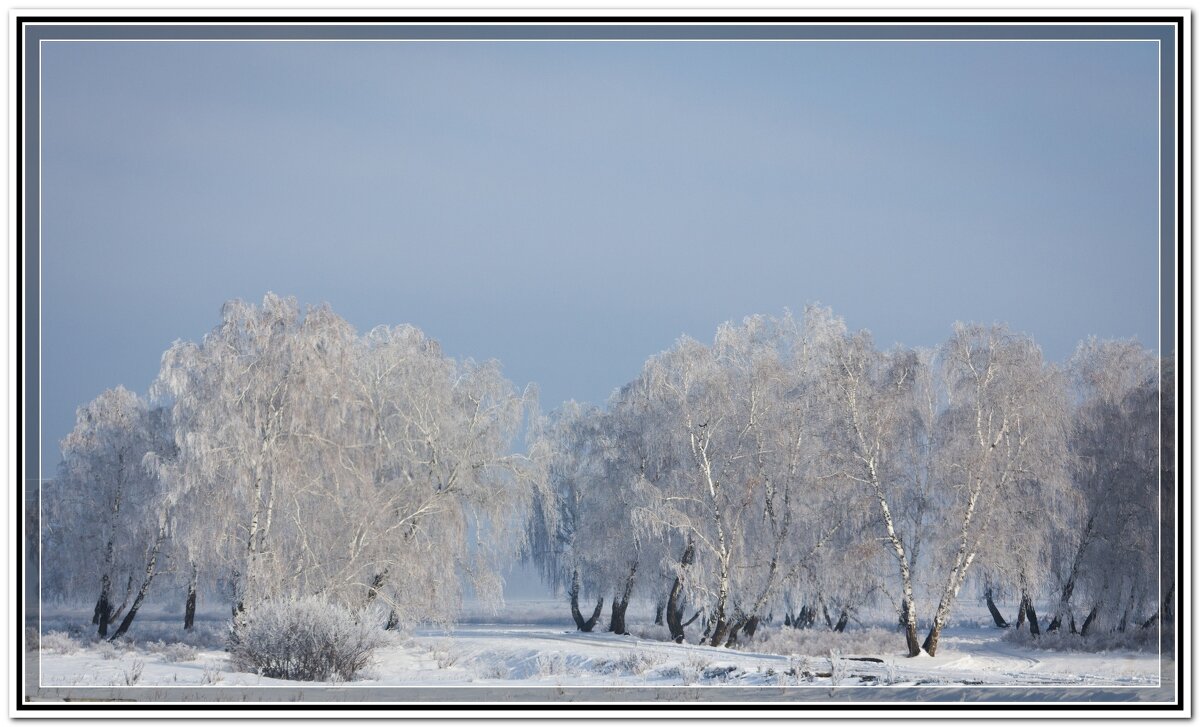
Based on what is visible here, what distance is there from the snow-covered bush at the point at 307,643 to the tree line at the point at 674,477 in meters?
2.33

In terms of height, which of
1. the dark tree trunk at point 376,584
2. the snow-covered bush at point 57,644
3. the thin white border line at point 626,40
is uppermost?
the thin white border line at point 626,40

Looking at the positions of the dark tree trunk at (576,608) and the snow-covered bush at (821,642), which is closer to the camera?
the snow-covered bush at (821,642)

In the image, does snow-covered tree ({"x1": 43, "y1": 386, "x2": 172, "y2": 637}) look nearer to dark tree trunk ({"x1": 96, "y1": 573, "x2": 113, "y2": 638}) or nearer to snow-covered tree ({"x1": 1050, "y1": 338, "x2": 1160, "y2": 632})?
dark tree trunk ({"x1": 96, "y1": 573, "x2": 113, "y2": 638})

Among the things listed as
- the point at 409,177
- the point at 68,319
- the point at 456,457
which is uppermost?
the point at 409,177

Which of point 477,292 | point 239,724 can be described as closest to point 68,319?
point 239,724

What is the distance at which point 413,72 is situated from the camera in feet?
56.6

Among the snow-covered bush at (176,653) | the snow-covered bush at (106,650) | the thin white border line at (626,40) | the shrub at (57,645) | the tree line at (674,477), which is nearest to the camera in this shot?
the thin white border line at (626,40)

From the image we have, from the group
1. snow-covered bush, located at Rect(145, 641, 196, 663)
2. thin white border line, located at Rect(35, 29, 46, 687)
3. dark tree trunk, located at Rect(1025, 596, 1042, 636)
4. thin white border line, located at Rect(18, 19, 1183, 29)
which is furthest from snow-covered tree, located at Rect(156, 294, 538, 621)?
dark tree trunk, located at Rect(1025, 596, 1042, 636)

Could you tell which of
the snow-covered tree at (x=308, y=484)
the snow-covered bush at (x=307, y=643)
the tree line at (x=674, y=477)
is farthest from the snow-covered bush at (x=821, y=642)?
the snow-covered bush at (x=307, y=643)

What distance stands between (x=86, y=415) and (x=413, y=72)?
1285 cm

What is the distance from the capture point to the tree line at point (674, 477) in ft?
65.3

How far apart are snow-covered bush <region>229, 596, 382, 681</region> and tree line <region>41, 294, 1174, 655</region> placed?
91.9 inches

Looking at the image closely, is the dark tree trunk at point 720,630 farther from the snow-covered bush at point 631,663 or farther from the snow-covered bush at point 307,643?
the snow-covered bush at point 307,643

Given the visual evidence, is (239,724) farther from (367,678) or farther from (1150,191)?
(1150,191)
